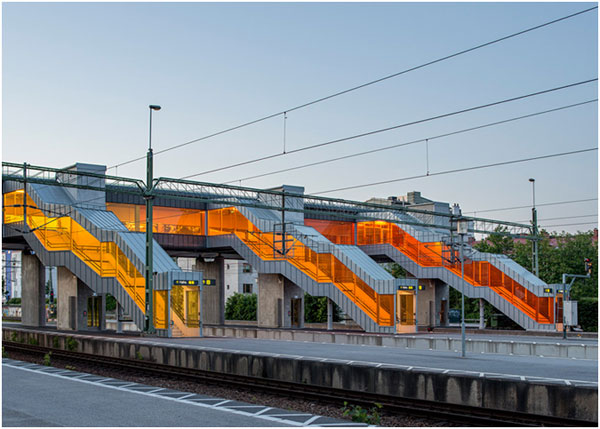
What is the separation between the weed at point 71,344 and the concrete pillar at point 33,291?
20290 mm

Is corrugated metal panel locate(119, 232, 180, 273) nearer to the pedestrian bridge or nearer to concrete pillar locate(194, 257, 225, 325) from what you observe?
the pedestrian bridge

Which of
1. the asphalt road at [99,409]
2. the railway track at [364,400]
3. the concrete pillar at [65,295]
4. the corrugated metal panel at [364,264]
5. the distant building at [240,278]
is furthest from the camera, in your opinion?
the distant building at [240,278]

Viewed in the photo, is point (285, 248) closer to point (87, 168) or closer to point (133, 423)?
point (87, 168)

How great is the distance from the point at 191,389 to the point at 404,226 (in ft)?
122

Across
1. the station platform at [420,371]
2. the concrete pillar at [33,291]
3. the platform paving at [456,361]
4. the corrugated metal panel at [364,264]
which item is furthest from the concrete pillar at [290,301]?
the platform paving at [456,361]

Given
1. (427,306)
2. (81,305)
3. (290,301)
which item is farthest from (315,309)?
(81,305)

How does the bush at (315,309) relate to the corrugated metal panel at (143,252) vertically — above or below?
below

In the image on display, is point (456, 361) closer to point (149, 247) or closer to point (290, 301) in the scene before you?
point (149, 247)

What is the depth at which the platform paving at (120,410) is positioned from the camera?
42.5ft

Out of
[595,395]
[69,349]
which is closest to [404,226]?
[69,349]

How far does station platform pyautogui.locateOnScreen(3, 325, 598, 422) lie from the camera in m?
15.5

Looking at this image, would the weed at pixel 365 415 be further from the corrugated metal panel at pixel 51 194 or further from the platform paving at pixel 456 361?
the corrugated metal panel at pixel 51 194

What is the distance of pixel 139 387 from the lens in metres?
18.6

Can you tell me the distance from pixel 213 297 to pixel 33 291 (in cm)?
1380
